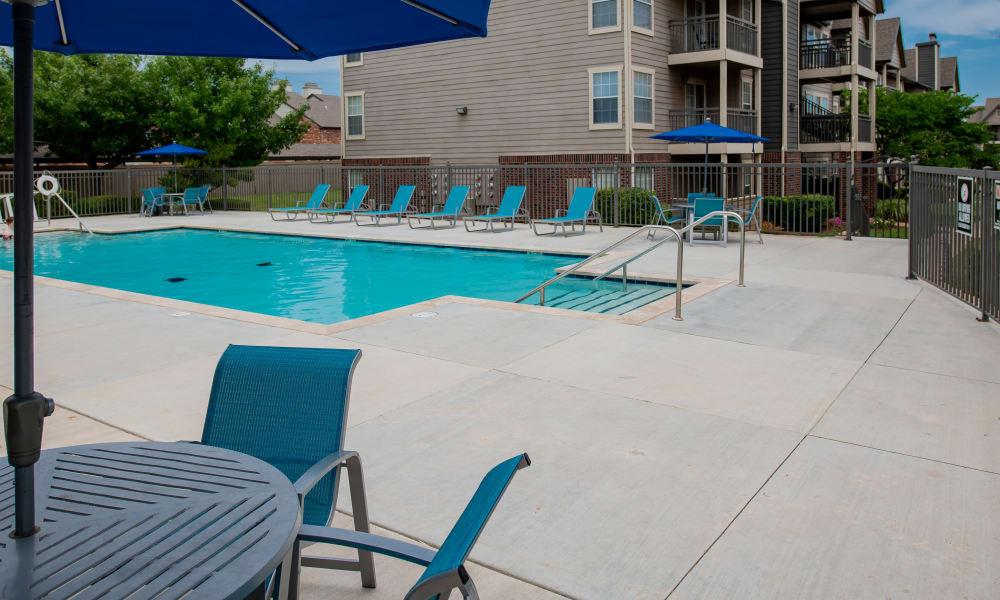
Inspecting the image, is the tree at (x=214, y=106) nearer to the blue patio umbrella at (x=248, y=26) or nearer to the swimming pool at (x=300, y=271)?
the swimming pool at (x=300, y=271)

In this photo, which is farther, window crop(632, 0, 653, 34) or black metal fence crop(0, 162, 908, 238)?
window crop(632, 0, 653, 34)

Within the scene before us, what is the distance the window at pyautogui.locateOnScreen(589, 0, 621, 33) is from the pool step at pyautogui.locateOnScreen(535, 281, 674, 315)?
11786 millimetres

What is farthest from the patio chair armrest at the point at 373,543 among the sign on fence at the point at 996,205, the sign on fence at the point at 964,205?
the sign on fence at the point at 964,205

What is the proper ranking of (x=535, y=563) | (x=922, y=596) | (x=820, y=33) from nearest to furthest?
(x=922, y=596) < (x=535, y=563) < (x=820, y=33)

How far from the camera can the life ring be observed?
60.8 ft

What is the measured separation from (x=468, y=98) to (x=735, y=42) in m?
7.86

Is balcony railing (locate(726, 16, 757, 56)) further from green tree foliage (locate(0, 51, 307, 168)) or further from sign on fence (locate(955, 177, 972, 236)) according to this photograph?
green tree foliage (locate(0, 51, 307, 168))

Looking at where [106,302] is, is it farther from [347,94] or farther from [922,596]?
[347,94]

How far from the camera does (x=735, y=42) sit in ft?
78.1

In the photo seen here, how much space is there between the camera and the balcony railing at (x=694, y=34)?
23081 mm

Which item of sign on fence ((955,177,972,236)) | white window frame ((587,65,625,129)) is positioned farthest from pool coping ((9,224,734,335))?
white window frame ((587,65,625,129))

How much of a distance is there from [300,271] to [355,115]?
1464cm

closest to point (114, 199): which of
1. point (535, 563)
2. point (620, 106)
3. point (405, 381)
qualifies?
point (620, 106)

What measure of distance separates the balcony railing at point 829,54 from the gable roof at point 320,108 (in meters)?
33.4
